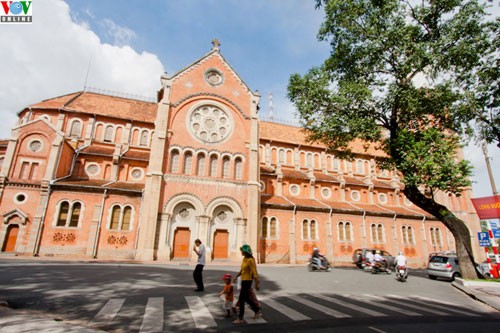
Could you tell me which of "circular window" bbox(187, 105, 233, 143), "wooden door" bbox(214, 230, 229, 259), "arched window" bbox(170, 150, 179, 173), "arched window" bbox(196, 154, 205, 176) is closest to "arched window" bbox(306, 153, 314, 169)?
"circular window" bbox(187, 105, 233, 143)

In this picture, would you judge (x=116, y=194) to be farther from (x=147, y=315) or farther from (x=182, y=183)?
(x=147, y=315)

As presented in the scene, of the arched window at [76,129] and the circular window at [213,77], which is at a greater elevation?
the circular window at [213,77]

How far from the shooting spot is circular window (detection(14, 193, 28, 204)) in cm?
2158

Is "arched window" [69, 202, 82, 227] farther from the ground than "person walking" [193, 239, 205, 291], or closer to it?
farther from the ground

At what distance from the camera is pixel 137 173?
27.0 metres

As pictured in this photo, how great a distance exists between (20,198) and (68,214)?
12.2ft

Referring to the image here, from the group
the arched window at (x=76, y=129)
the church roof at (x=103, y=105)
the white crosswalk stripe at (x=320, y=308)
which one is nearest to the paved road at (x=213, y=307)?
the white crosswalk stripe at (x=320, y=308)

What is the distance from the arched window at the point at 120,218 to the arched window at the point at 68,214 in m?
2.58

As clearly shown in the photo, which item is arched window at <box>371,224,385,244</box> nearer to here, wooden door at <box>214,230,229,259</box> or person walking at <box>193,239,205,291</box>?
wooden door at <box>214,230,229,259</box>

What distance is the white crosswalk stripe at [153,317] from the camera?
5.24 metres

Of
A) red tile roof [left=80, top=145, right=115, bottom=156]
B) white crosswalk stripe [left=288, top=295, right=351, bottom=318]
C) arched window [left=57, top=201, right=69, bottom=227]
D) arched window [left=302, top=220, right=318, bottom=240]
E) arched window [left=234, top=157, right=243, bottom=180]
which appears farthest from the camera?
arched window [left=302, top=220, right=318, bottom=240]

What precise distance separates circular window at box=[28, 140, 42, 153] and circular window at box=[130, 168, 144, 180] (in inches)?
301

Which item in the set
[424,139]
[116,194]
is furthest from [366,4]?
[116,194]

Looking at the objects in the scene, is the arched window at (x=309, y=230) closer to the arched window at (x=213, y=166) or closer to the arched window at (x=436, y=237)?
the arched window at (x=213, y=166)
